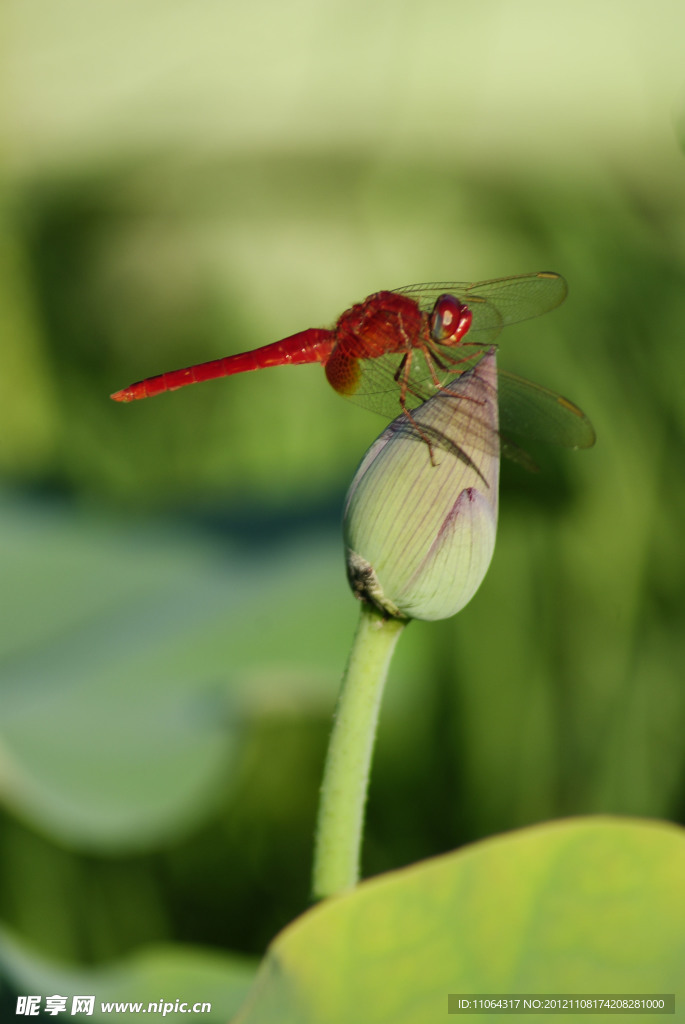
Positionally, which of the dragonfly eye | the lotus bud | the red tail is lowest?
the lotus bud

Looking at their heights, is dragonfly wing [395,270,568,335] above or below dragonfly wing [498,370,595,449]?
above

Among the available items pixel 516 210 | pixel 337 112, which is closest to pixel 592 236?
pixel 516 210

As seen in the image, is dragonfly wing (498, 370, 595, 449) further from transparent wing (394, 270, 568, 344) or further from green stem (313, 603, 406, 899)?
green stem (313, 603, 406, 899)

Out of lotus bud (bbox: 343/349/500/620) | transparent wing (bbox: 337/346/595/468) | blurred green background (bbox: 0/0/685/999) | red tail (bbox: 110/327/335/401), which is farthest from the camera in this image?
blurred green background (bbox: 0/0/685/999)

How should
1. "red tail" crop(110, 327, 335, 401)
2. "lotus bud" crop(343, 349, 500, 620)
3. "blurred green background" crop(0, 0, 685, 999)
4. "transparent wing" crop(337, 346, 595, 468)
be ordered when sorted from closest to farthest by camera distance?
"lotus bud" crop(343, 349, 500, 620) < "transparent wing" crop(337, 346, 595, 468) < "red tail" crop(110, 327, 335, 401) < "blurred green background" crop(0, 0, 685, 999)

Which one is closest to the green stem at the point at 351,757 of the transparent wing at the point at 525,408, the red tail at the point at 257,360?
the transparent wing at the point at 525,408

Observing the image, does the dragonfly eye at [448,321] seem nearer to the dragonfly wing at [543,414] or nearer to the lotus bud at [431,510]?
the dragonfly wing at [543,414]

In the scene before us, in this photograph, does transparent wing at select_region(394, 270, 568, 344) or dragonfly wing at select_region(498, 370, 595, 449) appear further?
transparent wing at select_region(394, 270, 568, 344)

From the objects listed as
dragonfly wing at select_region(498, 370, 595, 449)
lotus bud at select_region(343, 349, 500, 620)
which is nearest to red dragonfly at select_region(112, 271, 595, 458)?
dragonfly wing at select_region(498, 370, 595, 449)
